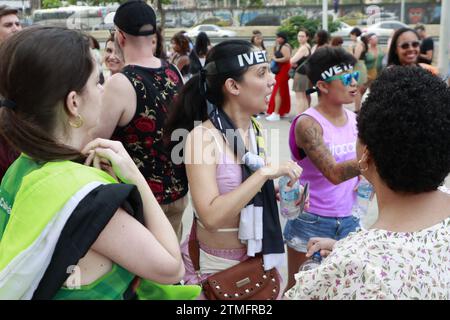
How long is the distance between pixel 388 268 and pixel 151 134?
6.39 feet

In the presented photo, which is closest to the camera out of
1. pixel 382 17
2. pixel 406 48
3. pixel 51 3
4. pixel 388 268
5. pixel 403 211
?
pixel 388 268

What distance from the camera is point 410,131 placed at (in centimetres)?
→ 135

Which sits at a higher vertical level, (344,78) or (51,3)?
(51,3)

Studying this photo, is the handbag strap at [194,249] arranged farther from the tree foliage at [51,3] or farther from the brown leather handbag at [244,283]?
the tree foliage at [51,3]

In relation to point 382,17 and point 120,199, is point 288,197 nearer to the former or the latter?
point 120,199

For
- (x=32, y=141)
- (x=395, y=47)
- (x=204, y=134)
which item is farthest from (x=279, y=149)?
(x=32, y=141)

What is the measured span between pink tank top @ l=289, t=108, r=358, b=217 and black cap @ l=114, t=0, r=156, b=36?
111cm

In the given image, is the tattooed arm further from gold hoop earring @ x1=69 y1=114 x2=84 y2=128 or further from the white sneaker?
the white sneaker

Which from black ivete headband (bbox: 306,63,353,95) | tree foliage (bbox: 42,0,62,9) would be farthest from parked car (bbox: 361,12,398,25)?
black ivete headband (bbox: 306,63,353,95)

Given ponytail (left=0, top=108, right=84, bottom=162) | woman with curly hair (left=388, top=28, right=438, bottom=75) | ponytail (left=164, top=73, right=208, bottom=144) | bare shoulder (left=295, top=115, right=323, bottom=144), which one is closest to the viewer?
ponytail (left=0, top=108, right=84, bottom=162)

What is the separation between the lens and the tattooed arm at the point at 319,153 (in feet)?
8.65

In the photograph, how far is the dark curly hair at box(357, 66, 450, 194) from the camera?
1.35 meters

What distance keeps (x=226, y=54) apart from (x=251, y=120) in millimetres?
356
